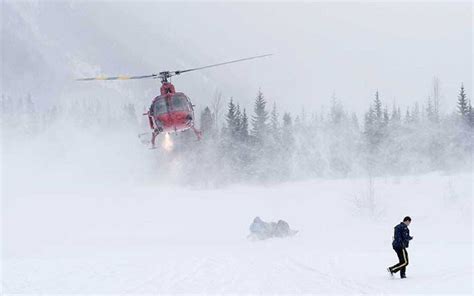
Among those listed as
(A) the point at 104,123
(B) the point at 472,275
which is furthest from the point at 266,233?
(A) the point at 104,123

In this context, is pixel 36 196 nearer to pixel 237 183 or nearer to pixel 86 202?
pixel 86 202

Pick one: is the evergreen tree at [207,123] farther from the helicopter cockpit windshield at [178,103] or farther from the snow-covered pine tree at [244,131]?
the helicopter cockpit windshield at [178,103]

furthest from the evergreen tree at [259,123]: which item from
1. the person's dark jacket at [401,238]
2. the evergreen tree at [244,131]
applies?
the person's dark jacket at [401,238]

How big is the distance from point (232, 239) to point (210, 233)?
6.22 metres

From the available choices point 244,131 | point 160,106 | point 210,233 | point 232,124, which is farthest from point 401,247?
point 232,124

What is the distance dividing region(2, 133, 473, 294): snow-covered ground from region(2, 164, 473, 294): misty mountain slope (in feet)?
0.30

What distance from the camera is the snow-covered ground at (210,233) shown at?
1888 cm

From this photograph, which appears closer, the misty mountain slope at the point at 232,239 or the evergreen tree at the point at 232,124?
Result: the misty mountain slope at the point at 232,239

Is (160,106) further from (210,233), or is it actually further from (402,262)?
(210,233)

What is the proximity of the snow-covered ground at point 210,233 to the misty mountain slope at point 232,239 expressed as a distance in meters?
0.09

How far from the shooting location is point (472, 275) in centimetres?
1708

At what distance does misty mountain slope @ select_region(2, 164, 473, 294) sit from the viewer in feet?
61.3

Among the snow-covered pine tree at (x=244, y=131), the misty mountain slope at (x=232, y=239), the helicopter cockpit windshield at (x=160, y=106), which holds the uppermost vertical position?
the snow-covered pine tree at (x=244, y=131)

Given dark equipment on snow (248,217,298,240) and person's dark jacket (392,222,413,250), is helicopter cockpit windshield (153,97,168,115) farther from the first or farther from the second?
dark equipment on snow (248,217,298,240)
